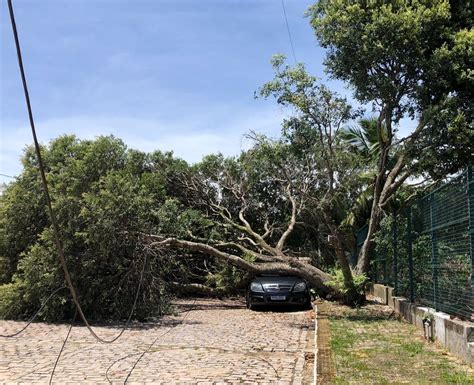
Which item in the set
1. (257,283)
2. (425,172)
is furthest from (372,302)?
(425,172)

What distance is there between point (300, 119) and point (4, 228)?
8804 mm

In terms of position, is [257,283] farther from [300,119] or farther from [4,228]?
[4,228]

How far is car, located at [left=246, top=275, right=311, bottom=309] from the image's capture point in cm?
1631

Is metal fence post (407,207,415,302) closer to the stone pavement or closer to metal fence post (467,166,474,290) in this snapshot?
the stone pavement

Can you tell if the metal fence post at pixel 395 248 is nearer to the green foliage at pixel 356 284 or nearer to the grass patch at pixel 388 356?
the green foliage at pixel 356 284

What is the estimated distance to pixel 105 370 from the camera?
312 inches

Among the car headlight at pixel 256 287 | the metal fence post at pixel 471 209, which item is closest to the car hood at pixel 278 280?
the car headlight at pixel 256 287

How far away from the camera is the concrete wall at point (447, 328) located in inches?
309

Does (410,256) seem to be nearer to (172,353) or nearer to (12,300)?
(172,353)

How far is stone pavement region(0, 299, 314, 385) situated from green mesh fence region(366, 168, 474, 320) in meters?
2.68

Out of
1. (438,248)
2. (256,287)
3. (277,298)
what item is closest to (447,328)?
(438,248)

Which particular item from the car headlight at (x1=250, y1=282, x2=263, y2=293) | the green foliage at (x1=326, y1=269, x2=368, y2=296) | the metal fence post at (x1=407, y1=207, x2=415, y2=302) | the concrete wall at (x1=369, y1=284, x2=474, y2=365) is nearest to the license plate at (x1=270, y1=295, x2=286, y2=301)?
the car headlight at (x1=250, y1=282, x2=263, y2=293)

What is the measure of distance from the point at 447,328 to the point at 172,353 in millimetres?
4642

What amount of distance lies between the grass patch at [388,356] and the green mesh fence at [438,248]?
80 centimetres
